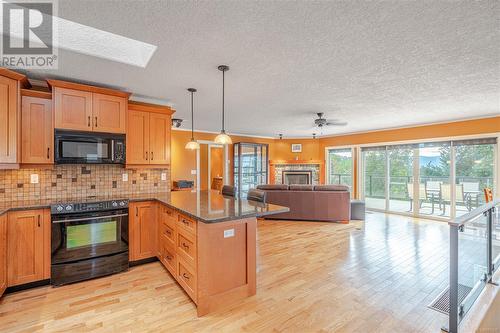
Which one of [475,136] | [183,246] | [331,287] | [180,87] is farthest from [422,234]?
[180,87]

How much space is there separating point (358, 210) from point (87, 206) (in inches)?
226

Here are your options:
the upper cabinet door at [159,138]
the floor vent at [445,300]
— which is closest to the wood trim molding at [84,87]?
the upper cabinet door at [159,138]

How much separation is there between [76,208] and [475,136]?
24.7 feet

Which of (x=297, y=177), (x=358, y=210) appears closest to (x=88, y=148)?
(x=358, y=210)

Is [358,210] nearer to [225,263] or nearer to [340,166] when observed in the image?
[340,166]

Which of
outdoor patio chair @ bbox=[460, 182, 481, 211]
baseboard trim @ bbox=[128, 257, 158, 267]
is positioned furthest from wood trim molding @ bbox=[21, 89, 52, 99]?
outdoor patio chair @ bbox=[460, 182, 481, 211]

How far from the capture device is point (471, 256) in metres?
2.42

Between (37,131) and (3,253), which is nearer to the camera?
(3,253)

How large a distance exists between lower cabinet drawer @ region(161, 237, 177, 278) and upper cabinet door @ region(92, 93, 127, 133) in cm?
175

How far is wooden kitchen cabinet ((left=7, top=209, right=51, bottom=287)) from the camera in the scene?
254cm

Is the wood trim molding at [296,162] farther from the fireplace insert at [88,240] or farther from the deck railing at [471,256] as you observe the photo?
the fireplace insert at [88,240]

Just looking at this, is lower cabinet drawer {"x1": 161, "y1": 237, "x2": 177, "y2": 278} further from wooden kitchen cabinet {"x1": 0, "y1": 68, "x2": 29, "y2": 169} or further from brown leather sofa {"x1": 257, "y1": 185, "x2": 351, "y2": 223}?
brown leather sofa {"x1": 257, "y1": 185, "x2": 351, "y2": 223}

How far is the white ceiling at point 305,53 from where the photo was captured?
1736 millimetres

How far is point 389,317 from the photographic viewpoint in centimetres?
215
